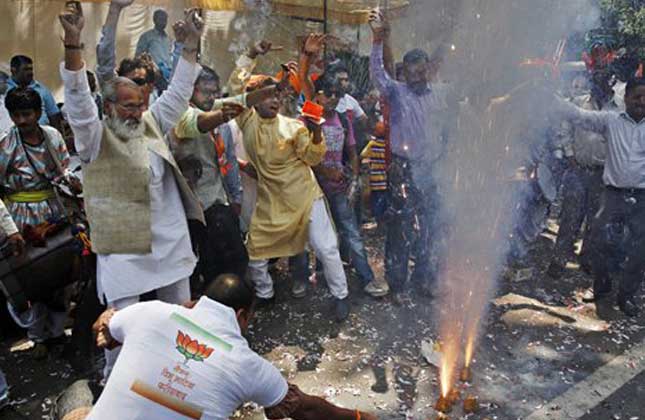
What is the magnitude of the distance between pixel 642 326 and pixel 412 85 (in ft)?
9.84

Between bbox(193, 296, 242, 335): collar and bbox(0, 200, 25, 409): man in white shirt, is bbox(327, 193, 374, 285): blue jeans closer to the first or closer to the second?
bbox(0, 200, 25, 409): man in white shirt

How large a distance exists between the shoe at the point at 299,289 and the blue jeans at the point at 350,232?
0.53 metres

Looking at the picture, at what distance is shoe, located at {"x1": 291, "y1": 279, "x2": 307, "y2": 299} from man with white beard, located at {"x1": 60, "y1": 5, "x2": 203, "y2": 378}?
2045 mm

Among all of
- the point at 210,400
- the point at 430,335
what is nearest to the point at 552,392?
the point at 430,335

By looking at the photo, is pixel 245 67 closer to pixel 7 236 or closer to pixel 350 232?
pixel 350 232

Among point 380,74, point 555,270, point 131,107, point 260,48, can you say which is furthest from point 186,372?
point 555,270

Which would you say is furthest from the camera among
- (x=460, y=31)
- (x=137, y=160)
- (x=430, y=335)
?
(x=460, y=31)

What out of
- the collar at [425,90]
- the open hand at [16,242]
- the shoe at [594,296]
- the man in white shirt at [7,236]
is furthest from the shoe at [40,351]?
the shoe at [594,296]

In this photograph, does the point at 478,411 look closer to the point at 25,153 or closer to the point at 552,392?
the point at 552,392

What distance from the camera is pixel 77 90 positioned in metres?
3.28

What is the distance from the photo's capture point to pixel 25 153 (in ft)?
14.5

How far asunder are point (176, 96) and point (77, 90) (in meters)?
0.70

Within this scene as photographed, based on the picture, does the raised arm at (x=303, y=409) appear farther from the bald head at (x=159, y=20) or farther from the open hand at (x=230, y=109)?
the bald head at (x=159, y=20)

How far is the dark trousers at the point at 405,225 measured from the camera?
19.7 ft
